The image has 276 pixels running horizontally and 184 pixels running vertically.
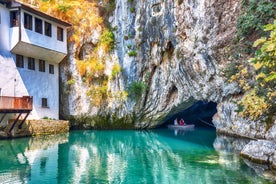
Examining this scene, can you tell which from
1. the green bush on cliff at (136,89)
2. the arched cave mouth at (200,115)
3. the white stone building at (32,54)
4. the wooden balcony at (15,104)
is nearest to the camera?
the wooden balcony at (15,104)

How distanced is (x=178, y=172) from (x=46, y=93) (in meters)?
20.6

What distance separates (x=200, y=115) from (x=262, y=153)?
26.6 metres

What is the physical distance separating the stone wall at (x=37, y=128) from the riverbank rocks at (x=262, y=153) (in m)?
18.2

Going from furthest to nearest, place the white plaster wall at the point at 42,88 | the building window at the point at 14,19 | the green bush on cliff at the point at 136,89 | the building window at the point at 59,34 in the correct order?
the green bush on cliff at the point at 136,89
the building window at the point at 59,34
the white plaster wall at the point at 42,88
the building window at the point at 14,19

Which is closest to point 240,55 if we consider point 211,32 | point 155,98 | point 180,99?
point 211,32

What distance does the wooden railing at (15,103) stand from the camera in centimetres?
2315

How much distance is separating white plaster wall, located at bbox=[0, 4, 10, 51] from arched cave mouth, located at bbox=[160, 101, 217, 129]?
20839 mm

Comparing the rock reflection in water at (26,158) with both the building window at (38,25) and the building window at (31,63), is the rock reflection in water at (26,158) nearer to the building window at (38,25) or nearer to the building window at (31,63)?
the building window at (31,63)

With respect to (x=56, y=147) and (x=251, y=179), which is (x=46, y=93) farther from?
(x=251, y=179)

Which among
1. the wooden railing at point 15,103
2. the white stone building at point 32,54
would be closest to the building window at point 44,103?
the white stone building at point 32,54

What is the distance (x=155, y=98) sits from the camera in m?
30.7

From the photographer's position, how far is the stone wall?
24719 millimetres

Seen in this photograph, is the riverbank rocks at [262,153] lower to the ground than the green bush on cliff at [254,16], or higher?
lower

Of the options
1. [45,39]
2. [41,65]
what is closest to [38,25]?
[45,39]
